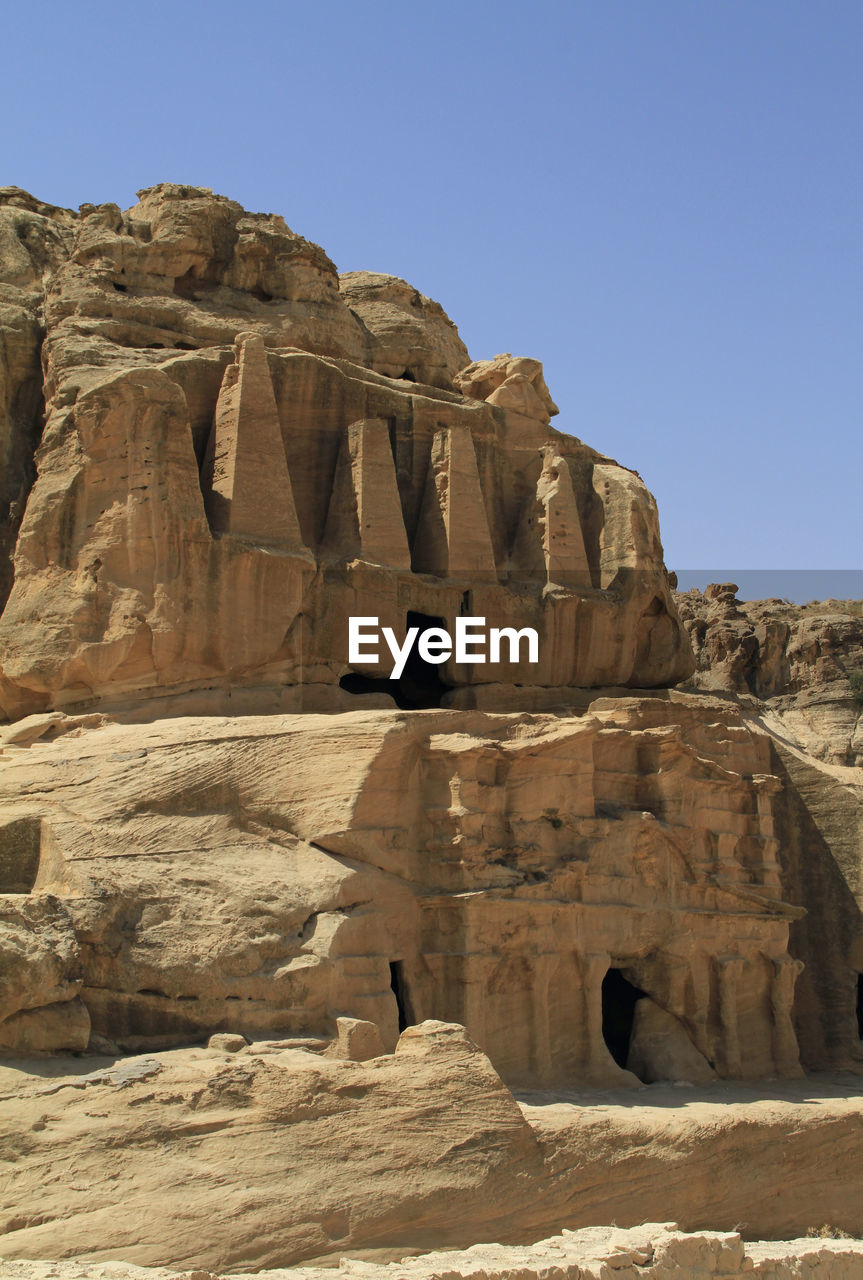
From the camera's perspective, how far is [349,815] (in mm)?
22062

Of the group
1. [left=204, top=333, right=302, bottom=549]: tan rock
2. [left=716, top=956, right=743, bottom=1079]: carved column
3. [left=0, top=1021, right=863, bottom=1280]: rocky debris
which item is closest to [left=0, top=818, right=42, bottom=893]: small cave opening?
[left=0, top=1021, right=863, bottom=1280]: rocky debris

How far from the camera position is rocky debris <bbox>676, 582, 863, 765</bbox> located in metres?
40.3

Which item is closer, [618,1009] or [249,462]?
[249,462]

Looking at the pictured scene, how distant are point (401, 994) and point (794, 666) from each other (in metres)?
26.1

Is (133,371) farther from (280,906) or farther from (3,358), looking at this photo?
(280,906)

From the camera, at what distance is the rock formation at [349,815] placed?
17594 mm

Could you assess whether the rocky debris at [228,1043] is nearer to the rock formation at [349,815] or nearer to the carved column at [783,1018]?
the rock formation at [349,815]

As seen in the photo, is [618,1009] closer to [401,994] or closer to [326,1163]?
[401,994]

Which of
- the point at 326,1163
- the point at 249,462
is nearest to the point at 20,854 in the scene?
the point at 326,1163

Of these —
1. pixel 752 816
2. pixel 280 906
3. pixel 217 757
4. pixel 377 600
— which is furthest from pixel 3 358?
pixel 752 816

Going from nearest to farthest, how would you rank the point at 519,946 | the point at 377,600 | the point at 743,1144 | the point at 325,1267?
the point at 325,1267
the point at 743,1144
the point at 519,946
the point at 377,600

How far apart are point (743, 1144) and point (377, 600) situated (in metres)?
10.6

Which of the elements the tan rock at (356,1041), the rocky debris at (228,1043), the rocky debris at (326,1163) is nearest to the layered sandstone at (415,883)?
the rocky debris at (228,1043)

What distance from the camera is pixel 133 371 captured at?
2477 centimetres
